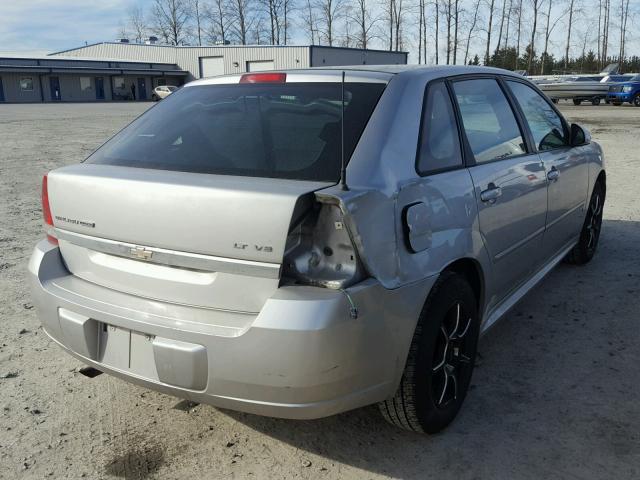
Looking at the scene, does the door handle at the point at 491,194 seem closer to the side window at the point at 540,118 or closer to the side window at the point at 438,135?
the side window at the point at 438,135

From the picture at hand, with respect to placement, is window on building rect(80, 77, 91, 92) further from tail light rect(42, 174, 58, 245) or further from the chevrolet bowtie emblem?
the chevrolet bowtie emblem

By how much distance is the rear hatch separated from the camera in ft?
7.23

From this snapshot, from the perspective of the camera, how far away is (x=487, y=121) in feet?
11.1

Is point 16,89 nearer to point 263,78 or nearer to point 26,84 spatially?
point 26,84

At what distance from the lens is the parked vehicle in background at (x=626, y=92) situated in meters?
31.2

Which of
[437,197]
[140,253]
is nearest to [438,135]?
[437,197]

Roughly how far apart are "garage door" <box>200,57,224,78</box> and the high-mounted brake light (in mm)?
63397

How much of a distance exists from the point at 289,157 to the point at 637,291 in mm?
3459

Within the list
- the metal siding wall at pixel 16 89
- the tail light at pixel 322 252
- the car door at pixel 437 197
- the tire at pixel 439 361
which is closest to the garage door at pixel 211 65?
the metal siding wall at pixel 16 89

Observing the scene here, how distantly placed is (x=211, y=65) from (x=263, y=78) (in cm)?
6561

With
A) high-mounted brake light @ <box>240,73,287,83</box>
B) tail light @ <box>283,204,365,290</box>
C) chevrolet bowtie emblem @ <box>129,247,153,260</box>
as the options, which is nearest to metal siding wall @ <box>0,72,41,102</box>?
high-mounted brake light @ <box>240,73,287,83</box>

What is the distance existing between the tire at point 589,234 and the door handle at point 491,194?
228cm

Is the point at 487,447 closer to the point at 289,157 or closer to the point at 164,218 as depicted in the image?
the point at 289,157

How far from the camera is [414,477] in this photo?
8.36 ft
